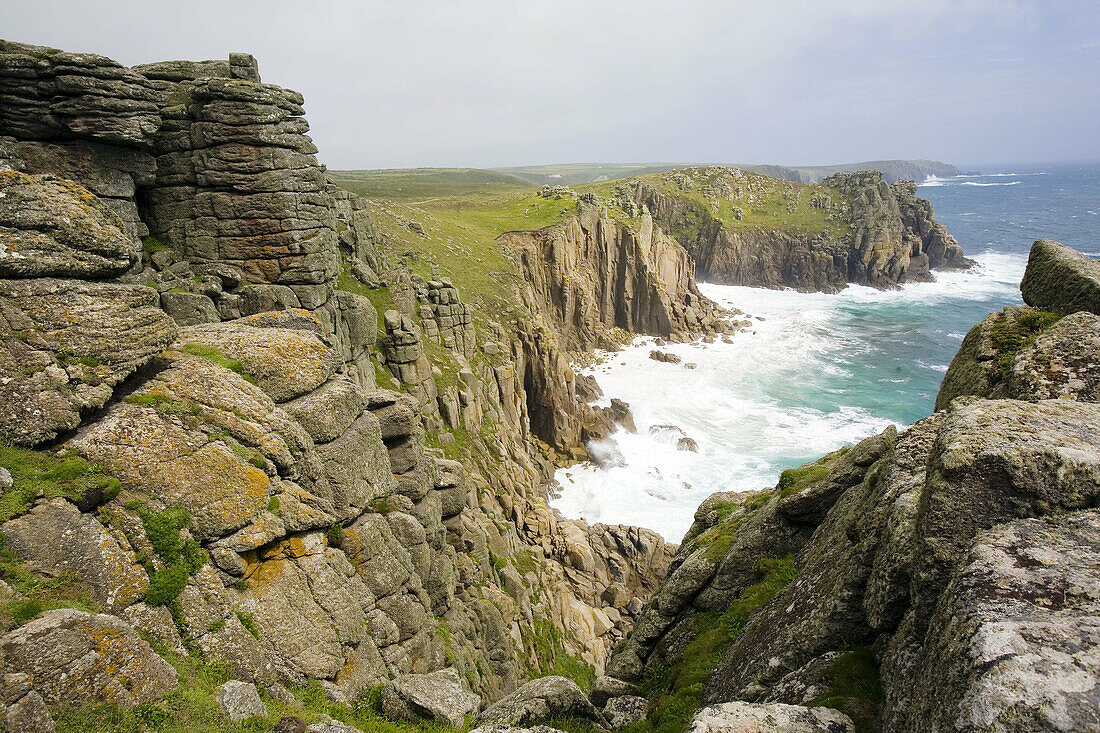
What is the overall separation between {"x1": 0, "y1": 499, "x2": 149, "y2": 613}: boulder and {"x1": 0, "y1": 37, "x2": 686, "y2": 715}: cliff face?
0.04m

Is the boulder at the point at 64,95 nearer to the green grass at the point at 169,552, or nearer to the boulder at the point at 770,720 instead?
the green grass at the point at 169,552

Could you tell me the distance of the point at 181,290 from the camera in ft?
74.4

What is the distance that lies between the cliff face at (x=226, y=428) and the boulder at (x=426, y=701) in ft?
3.00

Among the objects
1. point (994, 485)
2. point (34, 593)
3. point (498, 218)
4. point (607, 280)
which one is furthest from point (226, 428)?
point (607, 280)

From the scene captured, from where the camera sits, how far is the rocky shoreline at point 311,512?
763 cm

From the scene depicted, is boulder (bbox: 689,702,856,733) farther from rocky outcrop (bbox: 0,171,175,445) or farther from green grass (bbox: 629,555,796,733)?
rocky outcrop (bbox: 0,171,175,445)

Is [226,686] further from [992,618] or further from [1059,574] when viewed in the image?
[1059,574]

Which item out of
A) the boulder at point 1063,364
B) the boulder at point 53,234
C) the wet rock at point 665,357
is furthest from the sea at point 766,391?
the boulder at point 53,234

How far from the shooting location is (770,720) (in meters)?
8.33

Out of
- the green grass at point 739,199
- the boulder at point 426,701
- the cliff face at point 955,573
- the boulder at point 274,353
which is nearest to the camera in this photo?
the cliff face at point 955,573

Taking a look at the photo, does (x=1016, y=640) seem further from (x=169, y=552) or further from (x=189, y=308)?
(x=189, y=308)

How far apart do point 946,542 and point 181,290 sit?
26.4 metres

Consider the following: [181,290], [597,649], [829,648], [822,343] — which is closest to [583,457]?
[597,649]

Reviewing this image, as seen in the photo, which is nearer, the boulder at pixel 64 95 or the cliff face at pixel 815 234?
the boulder at pixel 64 95
